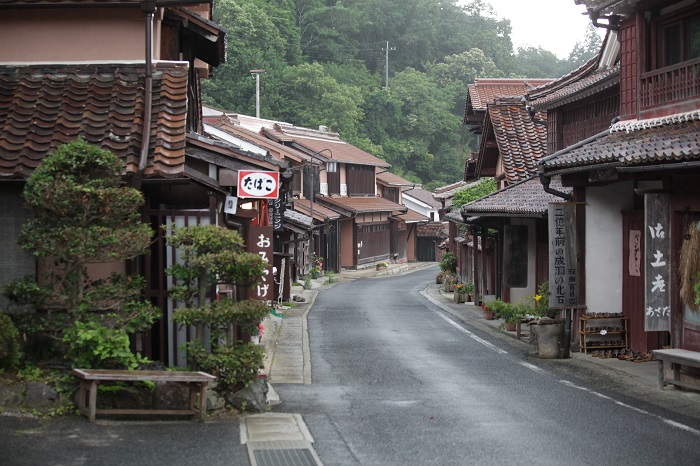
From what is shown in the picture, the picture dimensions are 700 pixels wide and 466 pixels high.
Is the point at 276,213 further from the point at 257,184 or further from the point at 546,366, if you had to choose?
the point at 257,184

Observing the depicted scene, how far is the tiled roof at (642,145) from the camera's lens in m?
13.6

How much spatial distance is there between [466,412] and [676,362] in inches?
148

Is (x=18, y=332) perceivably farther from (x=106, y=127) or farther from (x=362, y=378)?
(x=362, y=378)

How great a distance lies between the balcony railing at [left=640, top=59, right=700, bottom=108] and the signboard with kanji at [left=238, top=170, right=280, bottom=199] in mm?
7765

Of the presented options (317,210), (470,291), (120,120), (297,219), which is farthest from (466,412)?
(317,210)

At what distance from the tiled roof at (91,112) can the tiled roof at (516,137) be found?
58.8 ft

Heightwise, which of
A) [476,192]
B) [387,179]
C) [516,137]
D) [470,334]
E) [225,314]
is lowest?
[470,334]

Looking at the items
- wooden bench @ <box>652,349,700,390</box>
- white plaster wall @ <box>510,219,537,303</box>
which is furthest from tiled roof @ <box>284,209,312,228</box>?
wooden bench @ <box>652,349,700,390</box>

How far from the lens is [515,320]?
2222 cm

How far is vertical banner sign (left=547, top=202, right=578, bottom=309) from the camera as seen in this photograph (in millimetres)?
17938

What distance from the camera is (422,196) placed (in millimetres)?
79750

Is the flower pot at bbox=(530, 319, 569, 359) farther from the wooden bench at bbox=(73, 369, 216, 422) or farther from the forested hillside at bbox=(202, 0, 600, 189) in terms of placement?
the forested hillside at bbox=(202, 0, 600, 189)

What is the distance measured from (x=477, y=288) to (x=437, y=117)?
51563mm

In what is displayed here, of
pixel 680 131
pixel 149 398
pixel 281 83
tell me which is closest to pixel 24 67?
pixel 149 398
